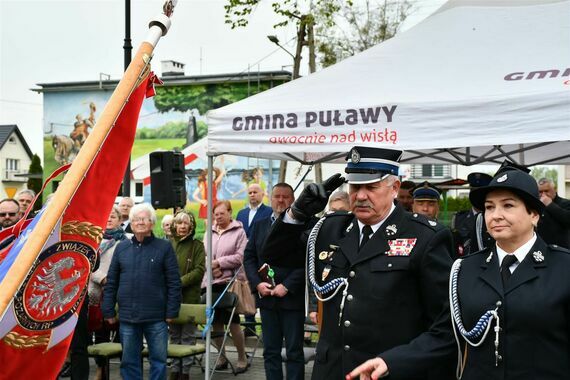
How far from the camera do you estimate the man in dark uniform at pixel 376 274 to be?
3672 millimetres

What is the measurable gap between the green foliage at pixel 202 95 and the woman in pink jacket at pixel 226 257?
2323 centimetres

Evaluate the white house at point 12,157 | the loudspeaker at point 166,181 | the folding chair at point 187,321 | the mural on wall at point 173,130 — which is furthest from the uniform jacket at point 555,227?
the white house at point 12,157

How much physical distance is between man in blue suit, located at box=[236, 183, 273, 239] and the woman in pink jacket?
2.34 ft

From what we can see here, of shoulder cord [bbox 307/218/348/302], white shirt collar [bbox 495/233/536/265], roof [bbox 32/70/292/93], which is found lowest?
shoulder cord [bbox 307/218/348/302]

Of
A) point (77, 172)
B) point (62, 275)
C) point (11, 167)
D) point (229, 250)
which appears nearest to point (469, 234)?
point (229, 250)

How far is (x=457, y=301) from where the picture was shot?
11.3 ft

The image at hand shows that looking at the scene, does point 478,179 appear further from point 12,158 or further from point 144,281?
point 12,158

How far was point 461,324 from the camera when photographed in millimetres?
3404

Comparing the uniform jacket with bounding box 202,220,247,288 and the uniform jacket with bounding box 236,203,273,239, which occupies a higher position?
the uniform jacket with bounding box 236,203,273,239

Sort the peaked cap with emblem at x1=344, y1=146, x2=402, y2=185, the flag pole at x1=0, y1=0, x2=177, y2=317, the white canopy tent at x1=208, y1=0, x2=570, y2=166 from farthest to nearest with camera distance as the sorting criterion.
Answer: the white canopy tent at x1=208, y1=0, x2=570, y2=166, the peaked cap with emblem at x1=344, y1=146, x2=402, y2=185, the flag pole at x1=0, y1=0, x2=177, y2=317

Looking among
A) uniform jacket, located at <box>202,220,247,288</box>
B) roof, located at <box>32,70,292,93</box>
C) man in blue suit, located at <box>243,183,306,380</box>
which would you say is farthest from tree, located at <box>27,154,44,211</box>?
man in blue suit, located at <box>243,183,306,380</box>

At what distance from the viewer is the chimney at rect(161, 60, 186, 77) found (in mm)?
36844

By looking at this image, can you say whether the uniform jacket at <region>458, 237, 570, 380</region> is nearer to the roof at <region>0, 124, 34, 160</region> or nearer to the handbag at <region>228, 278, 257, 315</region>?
the handbag at <region>228, 278, 257, 315</region>

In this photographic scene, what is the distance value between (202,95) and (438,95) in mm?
28523
